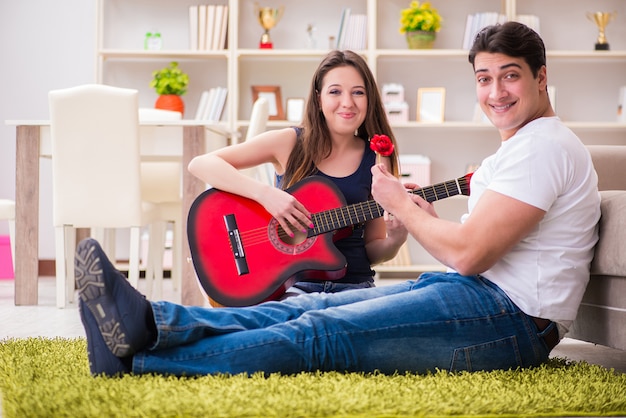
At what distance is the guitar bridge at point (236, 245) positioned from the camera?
6.37 ft

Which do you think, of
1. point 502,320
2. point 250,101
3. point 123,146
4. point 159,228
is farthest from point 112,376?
point 250,101

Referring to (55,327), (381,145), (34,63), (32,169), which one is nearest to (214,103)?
(34,63)

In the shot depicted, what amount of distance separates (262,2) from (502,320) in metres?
4.13

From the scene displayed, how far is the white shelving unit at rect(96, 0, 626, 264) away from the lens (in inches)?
204

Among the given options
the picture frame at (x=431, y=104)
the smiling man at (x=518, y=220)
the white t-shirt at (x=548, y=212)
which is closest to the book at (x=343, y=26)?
the picture frame at (x=431, y=104)

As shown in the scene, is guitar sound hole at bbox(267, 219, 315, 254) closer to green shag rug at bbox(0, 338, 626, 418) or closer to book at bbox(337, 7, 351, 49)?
green shag rug at bbox(0, 338, 626, 418)

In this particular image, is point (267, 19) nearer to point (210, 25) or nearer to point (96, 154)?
point (210, 25)

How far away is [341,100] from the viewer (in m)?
2.10

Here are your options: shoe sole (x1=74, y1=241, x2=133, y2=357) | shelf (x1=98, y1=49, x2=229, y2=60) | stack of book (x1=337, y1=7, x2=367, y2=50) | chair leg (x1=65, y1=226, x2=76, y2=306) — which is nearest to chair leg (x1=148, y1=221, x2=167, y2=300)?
chair leg (x1=65, y1=226, x2=76, y2=306)

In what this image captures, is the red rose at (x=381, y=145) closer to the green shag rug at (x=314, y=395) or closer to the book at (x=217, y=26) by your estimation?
the green shag rug at (x=314, y=395)

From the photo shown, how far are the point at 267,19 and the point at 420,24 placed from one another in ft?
3.22

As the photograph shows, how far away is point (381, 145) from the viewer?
1889 mm

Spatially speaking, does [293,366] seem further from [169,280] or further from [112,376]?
[169,280]

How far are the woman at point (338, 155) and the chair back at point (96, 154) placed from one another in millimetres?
1137
